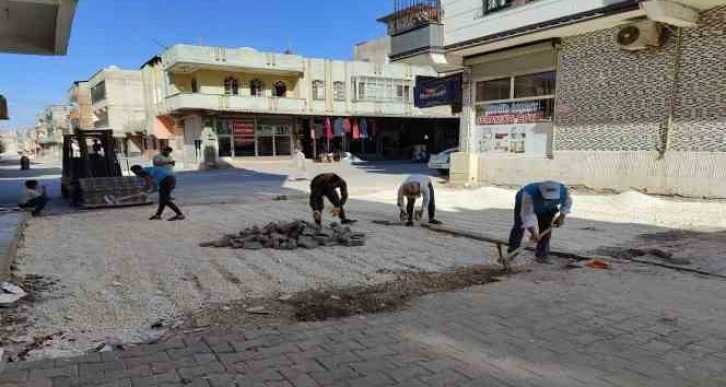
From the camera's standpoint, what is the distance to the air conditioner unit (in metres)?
11.1

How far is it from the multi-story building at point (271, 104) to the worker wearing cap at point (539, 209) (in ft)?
88.1

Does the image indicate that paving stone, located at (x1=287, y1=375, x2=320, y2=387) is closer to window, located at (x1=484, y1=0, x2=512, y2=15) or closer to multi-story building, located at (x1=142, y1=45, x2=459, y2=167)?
window, located at (x1=484, y1=0, x2=512, y2=15)

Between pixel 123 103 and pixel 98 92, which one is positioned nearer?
pixel 123 103

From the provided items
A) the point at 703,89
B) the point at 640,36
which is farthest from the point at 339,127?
the point at 703,89

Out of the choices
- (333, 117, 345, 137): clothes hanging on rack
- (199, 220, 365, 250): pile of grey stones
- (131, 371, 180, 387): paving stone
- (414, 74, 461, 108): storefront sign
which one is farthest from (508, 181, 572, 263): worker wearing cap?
(333, 117, 345, 137): clothes hanging on rack

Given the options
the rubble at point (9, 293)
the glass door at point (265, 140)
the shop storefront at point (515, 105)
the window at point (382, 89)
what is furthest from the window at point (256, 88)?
the rubble at point (9, 293)

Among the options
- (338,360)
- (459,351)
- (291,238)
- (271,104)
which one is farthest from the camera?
(271,104)

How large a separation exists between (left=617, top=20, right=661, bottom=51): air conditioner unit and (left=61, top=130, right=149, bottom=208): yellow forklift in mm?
12598

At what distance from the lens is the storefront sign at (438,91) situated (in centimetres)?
1708

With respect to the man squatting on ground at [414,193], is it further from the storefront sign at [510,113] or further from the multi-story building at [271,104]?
→ the multi-story building at [271,104]

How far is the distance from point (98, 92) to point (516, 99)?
44490 millimetres

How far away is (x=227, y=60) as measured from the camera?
30.7 m

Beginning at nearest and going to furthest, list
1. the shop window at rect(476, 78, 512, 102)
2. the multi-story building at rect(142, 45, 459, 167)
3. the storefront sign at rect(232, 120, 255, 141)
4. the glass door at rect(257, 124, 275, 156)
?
1. the shop window at rect(476, 78, 512, 102)
2. the multi-story building at rect(142, 45, 459, 167)
3. the storefront sign at rect(232, 120, 255, 141)
4. the glass door at rect(257, 124, 275, 156)

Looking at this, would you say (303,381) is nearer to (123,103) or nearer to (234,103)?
(234,103)
